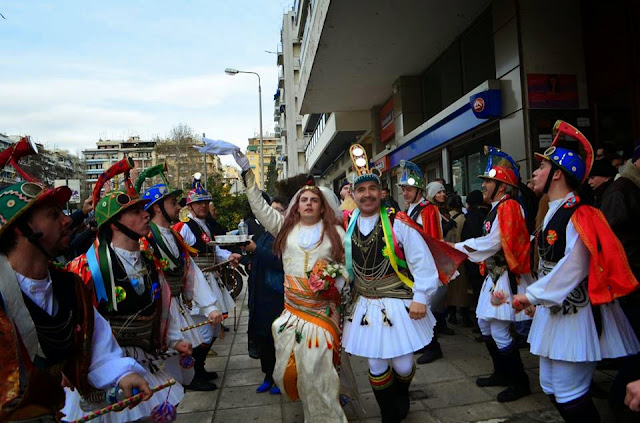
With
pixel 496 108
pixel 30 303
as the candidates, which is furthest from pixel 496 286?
pixel 496 108

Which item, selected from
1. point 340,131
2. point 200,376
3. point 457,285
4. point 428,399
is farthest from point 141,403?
point 340,131

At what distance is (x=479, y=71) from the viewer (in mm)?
9367

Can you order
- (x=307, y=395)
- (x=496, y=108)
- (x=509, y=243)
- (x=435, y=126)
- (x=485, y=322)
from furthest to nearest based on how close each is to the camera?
(x=435, y=126), (x=496, y=108), (x=485, y=322), (x=509, y=243), (x=307, y=395)

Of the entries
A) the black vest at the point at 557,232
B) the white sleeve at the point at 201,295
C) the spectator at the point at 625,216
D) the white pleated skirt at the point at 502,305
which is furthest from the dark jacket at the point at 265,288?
the spectator at the point at 625,216

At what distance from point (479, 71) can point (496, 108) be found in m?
2.08

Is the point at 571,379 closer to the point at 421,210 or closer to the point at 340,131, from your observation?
the point at 421,210

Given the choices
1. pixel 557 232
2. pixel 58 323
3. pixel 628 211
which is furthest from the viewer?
pixel 628 211

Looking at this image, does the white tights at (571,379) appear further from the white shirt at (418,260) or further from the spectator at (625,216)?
the white shirt at (418,260)

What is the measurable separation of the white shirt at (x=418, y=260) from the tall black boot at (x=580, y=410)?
1.13m

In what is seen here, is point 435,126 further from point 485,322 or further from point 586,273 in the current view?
point 586,273

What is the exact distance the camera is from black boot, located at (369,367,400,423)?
345cm

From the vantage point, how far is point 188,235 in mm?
5508

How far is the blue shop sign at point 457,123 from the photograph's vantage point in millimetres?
7688

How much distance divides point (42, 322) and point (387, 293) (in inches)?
95.6
